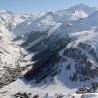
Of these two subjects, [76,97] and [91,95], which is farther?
[76,97]
